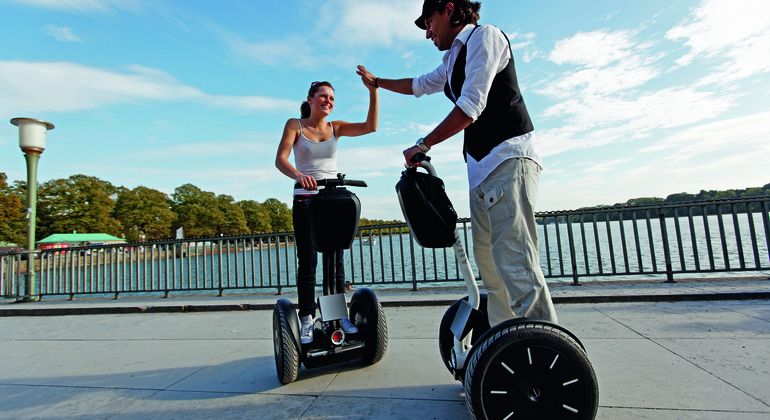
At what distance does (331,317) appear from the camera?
2.53m

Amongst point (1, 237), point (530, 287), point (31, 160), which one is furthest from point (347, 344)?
point (1, 237)

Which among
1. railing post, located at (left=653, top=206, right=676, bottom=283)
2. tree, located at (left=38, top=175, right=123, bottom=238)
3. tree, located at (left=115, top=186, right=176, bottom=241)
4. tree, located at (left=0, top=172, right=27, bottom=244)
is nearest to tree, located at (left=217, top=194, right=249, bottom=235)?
tree, located at (left=115, top=186, right=176, bottom=241)

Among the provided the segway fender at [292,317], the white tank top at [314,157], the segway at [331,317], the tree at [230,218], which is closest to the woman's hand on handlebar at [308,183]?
the segway at [331,317]

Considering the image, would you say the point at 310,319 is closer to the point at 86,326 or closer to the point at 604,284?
the point at 86,326

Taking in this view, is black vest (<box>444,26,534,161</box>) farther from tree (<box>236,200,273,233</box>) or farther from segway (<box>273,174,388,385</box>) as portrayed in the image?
tree (<box>236,200,273,233</box>)

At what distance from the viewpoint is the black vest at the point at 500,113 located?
→ 175 cm

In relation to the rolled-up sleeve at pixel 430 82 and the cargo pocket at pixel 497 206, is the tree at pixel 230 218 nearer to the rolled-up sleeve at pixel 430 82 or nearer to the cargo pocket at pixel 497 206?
the rolled-up sleeve at pixel 430 82

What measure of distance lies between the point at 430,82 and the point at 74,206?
58305mm

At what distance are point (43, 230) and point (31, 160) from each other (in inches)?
1937

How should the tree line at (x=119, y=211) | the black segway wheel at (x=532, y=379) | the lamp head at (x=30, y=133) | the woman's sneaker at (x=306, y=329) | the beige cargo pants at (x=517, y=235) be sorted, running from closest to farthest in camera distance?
1. the black segway wheel at (x=532, y=379)
2. the beige cargo pants at (x=517, y=235)
3. the woman's sneaker at (x=306, y=329)
4. the lamp head at (x=30, y=133)
5. the tree line at (x=119, y=211)

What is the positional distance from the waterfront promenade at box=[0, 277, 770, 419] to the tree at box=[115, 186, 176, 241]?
57303 millimetres

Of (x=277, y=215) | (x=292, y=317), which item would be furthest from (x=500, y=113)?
(x=277, y=215)

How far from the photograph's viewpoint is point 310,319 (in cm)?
259

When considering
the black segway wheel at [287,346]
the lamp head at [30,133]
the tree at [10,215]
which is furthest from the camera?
the tree at [10,215]
